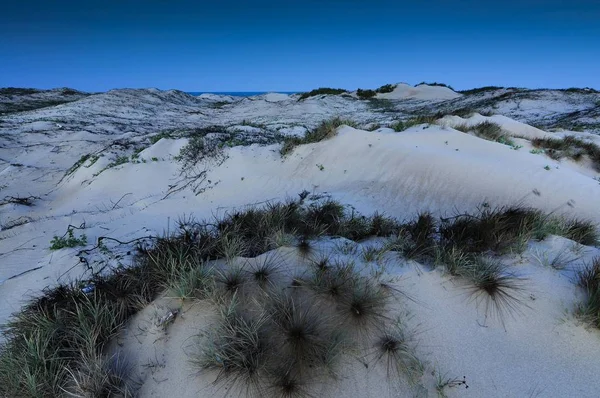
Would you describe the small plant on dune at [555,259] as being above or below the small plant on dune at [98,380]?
above

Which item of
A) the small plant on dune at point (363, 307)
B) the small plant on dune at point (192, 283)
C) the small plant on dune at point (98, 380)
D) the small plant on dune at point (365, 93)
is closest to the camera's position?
the small plant on dune at point (98, 380)

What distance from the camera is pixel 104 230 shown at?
20.1 feet

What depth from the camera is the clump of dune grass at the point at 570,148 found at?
9.31 m

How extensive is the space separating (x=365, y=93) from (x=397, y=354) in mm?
41073

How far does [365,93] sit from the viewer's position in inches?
1576

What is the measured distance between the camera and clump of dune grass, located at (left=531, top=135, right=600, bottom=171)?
9311 mm

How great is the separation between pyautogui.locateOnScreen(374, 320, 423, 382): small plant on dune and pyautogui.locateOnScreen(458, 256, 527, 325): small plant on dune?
2.69 ft

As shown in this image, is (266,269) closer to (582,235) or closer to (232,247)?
(232,247)

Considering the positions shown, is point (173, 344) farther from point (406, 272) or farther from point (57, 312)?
point (406, 272)

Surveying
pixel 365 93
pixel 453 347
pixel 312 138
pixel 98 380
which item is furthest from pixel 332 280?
pixel 365 93

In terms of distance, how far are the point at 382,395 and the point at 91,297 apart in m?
2.52

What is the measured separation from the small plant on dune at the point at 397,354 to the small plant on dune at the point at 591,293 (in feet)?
4.81

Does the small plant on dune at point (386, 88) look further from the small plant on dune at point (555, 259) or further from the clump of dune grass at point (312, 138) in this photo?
the small plant on dune at point (555, 259)

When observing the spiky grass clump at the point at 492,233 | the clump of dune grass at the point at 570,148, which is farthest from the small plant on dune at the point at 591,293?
the clump of dune grass at the point at 570,148
